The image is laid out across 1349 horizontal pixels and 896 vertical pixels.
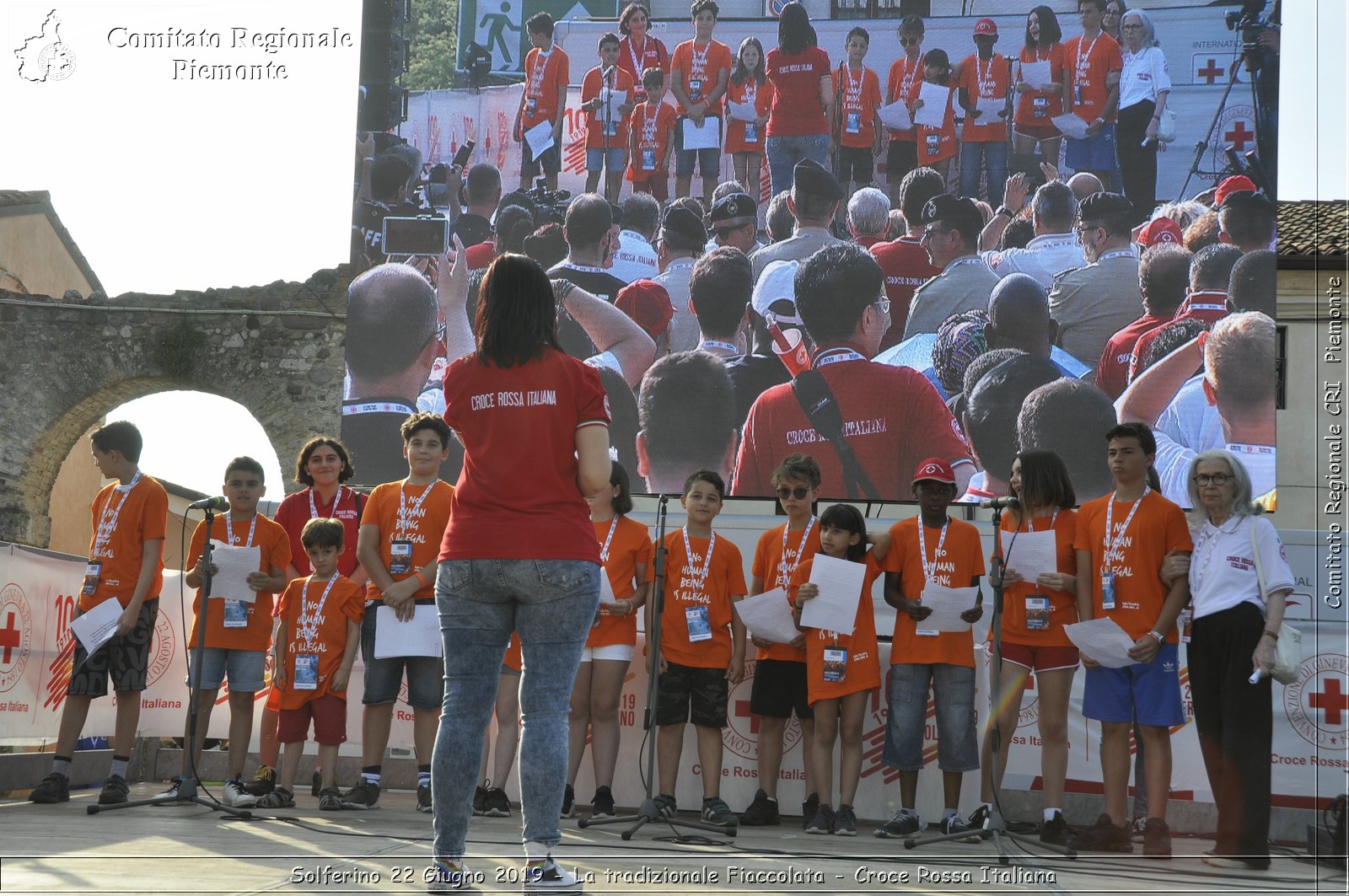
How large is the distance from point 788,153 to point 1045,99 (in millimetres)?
2145

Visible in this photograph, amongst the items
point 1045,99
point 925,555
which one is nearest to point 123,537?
point 925,555

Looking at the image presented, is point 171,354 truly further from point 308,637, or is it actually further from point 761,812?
point 761,812

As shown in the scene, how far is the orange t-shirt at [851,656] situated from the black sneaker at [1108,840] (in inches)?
45.0

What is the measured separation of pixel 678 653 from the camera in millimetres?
5914

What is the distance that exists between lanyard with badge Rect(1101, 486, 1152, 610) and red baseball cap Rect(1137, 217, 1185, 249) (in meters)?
5.15

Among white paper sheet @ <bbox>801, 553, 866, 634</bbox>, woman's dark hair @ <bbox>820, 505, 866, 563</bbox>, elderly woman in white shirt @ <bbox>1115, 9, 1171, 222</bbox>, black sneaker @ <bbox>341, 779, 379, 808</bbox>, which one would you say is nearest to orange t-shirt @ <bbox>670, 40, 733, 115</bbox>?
elderly woman in white shirt @ <bbox>1115, 9, 1171, 222</bbox>

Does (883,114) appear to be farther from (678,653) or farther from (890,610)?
(678,653)

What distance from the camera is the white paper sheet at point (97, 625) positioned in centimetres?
566

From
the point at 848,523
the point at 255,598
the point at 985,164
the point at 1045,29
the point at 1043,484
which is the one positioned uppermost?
the point at 1045,29

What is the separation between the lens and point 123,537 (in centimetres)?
591

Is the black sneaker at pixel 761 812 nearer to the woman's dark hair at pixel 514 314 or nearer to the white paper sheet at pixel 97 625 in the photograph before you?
the white paper sheet at pixel 97 625

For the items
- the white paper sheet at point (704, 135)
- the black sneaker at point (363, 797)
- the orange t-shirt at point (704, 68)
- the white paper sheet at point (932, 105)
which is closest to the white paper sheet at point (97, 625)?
the black sneaker at point (363, 797)

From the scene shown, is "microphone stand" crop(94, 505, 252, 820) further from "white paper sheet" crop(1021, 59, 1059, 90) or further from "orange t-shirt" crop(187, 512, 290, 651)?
"white paper sheet" crop(1021, 59, 1059, 90)

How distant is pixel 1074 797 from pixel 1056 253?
4.85 m
